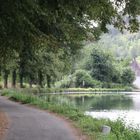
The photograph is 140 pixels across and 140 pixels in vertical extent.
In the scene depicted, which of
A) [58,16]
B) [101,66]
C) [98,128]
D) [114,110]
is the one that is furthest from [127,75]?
[58,16]

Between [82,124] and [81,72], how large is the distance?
280 feet

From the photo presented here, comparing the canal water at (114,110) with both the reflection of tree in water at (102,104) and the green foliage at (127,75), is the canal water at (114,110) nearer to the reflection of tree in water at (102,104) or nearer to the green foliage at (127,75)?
the reflection of tree in water at (102,104)

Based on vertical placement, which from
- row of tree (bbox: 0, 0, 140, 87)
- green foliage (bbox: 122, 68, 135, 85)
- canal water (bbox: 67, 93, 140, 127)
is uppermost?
green foliage (bbox: 122, 68, 135, 85)

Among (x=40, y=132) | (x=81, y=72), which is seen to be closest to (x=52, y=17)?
(x=40, y=132)

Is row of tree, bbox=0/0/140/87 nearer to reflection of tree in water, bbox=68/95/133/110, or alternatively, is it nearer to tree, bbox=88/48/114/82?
reflection of tree in water, bbox=68/95/133/110

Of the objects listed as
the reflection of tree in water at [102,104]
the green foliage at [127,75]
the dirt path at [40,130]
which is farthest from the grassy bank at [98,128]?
the green foliage at [127,75]

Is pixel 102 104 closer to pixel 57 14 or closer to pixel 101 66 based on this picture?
pixel 57 14

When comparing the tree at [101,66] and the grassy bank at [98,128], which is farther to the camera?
the tree at [101,66]

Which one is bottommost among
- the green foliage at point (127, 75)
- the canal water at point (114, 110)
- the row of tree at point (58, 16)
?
the canal water at point (114, 110)

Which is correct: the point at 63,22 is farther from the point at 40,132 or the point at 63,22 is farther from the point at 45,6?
the point at 40,132

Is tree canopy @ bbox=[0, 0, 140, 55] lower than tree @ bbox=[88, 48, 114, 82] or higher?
lower

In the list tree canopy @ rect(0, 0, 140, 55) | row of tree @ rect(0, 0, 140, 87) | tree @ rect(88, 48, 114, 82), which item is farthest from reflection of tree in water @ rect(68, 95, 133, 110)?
tree @ rect(88, 48, 114, 82)

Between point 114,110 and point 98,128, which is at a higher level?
point 98,128

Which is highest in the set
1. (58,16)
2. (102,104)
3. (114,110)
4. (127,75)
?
(127,75)
